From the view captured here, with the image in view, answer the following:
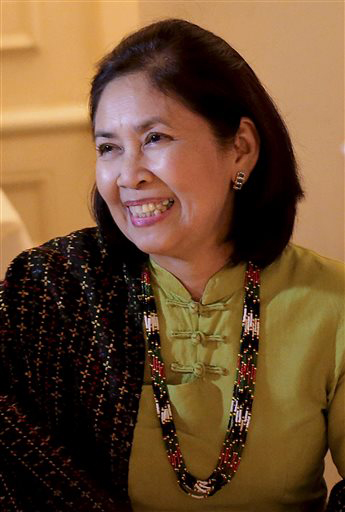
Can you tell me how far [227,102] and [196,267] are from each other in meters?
0.30

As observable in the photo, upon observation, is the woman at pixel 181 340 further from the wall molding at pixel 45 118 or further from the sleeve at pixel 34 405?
the wall molding at pixel 45 118

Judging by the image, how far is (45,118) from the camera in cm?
275

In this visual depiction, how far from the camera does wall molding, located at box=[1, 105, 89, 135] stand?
8.99 feet

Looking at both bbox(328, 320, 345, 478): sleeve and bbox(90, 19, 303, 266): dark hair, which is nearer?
bbox(90, 19, 303, 266): dark hair

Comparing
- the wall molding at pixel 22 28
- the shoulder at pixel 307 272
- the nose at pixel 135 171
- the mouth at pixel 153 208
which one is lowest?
the shoulder at pixel 307 272

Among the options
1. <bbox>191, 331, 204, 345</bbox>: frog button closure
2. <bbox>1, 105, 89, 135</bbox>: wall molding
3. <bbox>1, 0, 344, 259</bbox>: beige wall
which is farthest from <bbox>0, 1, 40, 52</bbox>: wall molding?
<bbox>191, 331, 204, 345</bbox>: frog button closure

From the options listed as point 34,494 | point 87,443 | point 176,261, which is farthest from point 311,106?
point 34,494

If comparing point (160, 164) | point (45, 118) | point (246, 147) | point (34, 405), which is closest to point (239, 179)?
point (246, 147)

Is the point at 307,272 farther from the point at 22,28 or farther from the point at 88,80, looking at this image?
the point at 22,28

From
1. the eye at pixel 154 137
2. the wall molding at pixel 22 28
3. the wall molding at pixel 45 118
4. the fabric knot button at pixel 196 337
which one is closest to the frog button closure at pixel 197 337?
the fabric knot button at pixel 196 337

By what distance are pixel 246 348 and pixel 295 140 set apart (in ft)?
3.95

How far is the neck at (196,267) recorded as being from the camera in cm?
141

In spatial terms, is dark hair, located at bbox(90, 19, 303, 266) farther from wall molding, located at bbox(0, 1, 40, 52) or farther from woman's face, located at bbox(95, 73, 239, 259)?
wall molding, located at bbox(0, 1, 40, 52)

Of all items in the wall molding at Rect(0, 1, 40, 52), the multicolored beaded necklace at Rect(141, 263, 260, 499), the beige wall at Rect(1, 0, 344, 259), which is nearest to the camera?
the multicolored beaded necklace at Rect(141, 263, 260, 499)
